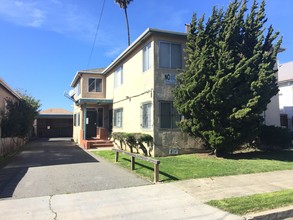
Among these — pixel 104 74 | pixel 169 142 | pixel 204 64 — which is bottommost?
pixel 169 142

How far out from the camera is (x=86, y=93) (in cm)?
2466

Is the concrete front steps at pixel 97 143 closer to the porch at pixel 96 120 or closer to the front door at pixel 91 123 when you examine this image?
the porch at pixel 96 120

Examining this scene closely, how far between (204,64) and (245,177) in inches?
204

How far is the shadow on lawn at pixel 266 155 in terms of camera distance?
41.8 ft

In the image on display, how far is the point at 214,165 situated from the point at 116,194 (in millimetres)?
4947

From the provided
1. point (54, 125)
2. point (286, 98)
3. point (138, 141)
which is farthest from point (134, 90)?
point (54, 125)

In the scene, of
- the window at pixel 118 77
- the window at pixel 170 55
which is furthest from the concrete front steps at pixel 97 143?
the window at pixel 170 55

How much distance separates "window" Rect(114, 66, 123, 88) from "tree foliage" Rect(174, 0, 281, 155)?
762 cm

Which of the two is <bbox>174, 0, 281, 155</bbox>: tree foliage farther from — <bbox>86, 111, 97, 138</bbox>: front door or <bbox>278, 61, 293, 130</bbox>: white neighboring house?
<bbox>86, 111, 97, 138</bbox>: front door

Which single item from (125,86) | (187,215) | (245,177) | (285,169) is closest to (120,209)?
(187,215)

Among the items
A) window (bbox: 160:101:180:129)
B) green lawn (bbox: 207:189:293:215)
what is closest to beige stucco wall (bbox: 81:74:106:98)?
window (bbox: 160:101:180:129)

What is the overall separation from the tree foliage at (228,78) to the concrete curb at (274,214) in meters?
5.68

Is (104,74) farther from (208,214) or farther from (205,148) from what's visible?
(208,214)

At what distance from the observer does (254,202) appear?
6.60 metres
